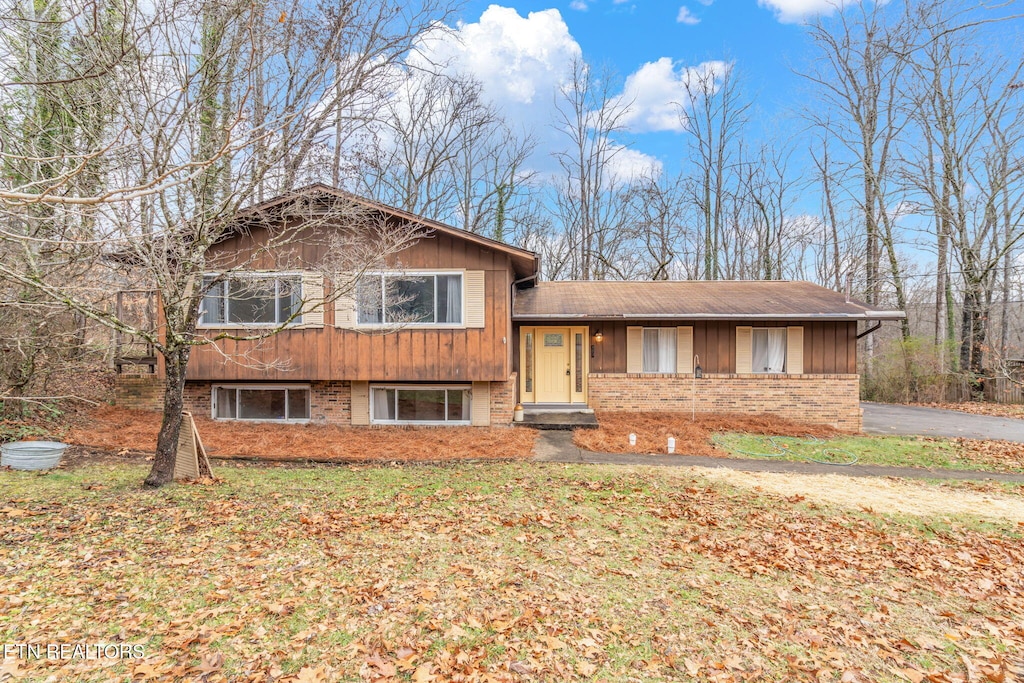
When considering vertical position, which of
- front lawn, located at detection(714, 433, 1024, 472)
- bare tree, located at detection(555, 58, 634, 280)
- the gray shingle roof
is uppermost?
bare tree, located at detection(555, 58, 634, 280)

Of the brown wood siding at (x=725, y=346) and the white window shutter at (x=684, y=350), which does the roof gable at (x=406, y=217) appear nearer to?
the brown wood siding at (x=725, y=346)

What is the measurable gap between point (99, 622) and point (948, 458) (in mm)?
12238

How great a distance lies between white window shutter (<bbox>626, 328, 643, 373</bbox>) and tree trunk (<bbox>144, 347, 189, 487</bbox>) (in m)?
9.62

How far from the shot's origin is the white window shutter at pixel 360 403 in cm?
1069

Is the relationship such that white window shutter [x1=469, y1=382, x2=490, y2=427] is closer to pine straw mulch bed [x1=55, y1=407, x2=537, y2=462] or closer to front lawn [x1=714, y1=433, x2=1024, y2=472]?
pine straw mulch bed [x1=55, y1=407, x2=537, y2=462]

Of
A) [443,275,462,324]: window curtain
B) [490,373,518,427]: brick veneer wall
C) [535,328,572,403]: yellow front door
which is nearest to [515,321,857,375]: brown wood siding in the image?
[535,328,572,403]: yellow front door

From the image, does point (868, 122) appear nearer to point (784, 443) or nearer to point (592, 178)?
point (592, 178)

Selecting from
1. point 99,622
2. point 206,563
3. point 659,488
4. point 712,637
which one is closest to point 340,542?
point 206,563

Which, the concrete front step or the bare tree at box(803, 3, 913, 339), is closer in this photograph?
the concrete front step

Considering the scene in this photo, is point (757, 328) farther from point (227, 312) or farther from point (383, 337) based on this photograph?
point (227, 312)

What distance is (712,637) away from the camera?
3486 millimetres

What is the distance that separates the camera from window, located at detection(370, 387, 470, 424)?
35.1ft

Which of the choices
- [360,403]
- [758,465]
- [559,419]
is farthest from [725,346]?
[360,403]

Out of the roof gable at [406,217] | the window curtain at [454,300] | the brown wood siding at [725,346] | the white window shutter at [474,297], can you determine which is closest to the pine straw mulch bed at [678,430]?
the brown wood siding at [725,346]
